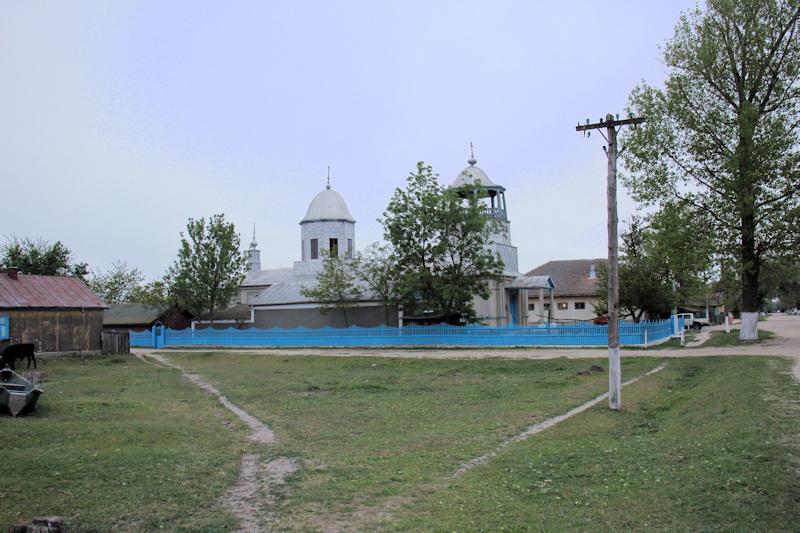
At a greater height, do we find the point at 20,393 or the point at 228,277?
the point at 228,277

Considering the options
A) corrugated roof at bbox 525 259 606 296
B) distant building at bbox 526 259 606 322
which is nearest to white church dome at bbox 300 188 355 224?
distant building at bbox 526 259 606 322

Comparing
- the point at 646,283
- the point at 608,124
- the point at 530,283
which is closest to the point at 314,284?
the point at 530,283

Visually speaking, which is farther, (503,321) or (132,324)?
(132,324)

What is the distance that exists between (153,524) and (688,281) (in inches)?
1578

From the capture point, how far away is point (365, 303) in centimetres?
4300

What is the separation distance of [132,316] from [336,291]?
22.4m

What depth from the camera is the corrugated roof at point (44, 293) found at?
103ft

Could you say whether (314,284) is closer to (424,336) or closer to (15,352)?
(424,336)

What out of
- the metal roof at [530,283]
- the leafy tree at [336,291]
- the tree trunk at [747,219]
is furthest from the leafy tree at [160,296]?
the tree trunk at [747,219]

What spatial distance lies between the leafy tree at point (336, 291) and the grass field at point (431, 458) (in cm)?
2250

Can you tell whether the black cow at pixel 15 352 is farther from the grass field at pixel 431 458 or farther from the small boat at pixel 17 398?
the small boat at pixel 17 398

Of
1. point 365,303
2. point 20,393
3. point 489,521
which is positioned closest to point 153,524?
point 489,521

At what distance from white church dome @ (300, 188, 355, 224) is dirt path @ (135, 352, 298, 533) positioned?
126 feet

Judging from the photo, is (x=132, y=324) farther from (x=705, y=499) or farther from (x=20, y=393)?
(x=705, y=499)
